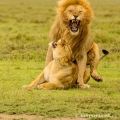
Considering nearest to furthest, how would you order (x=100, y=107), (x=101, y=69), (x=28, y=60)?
(x=100, y=107) < (x=101, y=69) < (x=28, y=60)

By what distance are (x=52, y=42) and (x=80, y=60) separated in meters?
0.52

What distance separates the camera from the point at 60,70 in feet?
24.5

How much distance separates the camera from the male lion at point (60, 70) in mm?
7395

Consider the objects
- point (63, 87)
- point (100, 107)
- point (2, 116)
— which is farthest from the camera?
point (63, 87)

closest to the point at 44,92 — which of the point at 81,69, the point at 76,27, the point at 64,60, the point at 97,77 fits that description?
the point at 64,60

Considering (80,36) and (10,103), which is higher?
(80,36)

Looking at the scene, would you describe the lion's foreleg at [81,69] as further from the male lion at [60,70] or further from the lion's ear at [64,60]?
the lion's ear at [64,60]

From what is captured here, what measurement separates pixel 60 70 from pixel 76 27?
1.96ft

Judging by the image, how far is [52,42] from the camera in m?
7.52

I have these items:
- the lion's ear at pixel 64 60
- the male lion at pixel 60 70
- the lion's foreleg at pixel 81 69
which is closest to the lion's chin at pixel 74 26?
the male lion at pixel 60 70

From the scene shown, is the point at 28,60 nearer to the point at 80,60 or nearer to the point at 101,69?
the point at 101,69

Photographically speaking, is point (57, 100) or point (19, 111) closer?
point (19, 111)

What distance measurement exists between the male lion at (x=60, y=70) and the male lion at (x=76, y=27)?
0.65 ft

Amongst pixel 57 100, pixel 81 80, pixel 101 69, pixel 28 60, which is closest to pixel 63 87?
pixel 81 80
